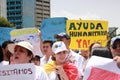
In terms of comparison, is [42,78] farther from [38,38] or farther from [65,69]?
[38,38]

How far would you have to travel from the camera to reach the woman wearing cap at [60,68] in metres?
7.36

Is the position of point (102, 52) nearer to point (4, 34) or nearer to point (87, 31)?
point (4, 34)

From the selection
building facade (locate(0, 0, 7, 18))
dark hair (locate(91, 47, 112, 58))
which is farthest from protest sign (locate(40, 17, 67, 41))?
building facade (locate(0, 0, 7, 18))

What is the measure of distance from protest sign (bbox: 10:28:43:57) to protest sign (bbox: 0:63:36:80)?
3298 millimetres

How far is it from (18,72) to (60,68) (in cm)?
97

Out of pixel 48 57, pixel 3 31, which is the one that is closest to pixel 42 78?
pixel 48 57

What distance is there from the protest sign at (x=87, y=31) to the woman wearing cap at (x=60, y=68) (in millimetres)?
3964

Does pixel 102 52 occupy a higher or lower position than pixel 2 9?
higher

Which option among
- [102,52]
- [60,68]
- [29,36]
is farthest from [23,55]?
[29,36]

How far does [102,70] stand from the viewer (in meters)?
5.94

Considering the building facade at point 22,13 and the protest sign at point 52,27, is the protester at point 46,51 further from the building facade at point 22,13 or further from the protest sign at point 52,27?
the building facade at point 22,13

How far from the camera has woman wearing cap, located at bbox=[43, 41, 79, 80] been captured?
7.36 m

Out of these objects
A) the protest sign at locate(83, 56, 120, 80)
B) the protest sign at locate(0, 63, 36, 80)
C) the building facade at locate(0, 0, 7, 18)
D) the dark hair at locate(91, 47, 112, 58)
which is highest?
the dark hair at locate(91, 47, 112, 58)

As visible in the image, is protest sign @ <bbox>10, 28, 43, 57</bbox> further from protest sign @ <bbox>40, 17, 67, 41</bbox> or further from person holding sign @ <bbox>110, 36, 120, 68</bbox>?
person holding sign @ <bbox>110, 36, 120, 68</bbox>
